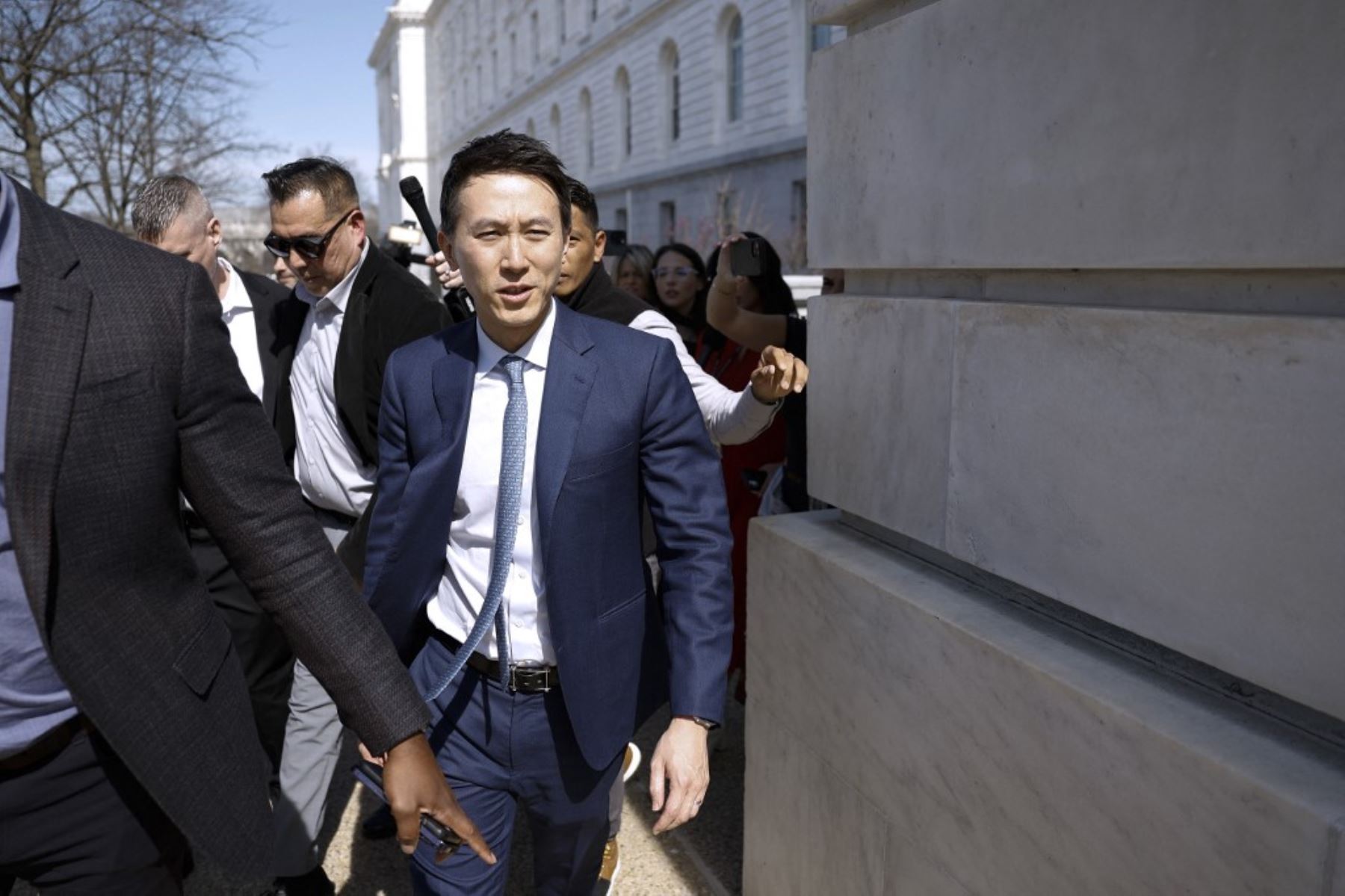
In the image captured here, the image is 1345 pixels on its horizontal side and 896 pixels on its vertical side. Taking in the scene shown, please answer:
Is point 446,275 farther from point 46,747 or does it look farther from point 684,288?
point 46,747

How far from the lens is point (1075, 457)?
A: 201 cm

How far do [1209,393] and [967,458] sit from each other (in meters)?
0.64

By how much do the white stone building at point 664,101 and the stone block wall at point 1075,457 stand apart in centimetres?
1628

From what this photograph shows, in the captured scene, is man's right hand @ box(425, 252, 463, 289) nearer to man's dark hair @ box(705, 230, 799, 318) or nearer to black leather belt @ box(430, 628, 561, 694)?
man's dark hair @ box(705, 230, 799, 318)

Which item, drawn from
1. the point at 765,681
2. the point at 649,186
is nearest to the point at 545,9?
the point at 649,186

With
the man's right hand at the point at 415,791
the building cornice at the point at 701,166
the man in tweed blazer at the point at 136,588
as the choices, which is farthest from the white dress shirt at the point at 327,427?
the building cornice at the point at 701,166

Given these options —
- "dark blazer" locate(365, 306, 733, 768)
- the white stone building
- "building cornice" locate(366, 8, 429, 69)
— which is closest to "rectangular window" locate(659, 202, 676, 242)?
the white stone building

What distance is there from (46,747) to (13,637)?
207 mm

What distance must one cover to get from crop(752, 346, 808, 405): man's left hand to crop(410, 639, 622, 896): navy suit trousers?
2.83ft

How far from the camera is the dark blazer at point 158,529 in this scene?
1.60 m

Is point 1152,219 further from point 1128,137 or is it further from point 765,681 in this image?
point 765,681

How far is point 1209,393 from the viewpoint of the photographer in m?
1.72

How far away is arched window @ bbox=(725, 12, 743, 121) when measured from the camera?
2972cm

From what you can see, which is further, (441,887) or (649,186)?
(649,186)
